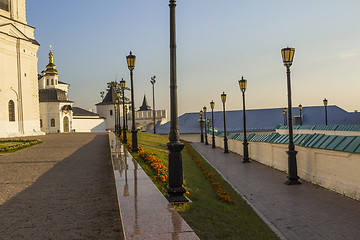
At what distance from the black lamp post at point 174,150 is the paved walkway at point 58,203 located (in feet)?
4.29

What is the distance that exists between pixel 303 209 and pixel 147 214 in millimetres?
5237

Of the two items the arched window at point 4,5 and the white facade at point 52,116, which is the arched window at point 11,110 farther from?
the white facade at point 52,116

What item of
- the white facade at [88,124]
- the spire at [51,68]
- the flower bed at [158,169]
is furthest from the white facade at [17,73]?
the flower bed at [158,169]

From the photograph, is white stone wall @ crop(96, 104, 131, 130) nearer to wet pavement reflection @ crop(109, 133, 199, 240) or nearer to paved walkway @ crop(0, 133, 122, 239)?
paved walkway @ crop(0, 133, 122, 239)

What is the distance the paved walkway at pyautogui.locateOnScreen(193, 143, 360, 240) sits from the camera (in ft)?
22.8

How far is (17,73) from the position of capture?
140 ft

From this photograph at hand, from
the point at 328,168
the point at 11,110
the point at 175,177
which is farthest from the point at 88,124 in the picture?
the point at 175,177

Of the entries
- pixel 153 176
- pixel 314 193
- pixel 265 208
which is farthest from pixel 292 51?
pixel 153 176

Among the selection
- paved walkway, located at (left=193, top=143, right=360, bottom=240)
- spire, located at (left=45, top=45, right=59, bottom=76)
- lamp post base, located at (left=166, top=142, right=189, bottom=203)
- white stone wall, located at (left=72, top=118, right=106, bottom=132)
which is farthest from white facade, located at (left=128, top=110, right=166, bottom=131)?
lamp post base, located at (left=166, top=142, right=189, bottom=203)

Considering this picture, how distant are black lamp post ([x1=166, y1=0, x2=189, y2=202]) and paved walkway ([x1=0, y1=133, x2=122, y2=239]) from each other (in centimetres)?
131

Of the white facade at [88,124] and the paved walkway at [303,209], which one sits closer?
the paved walkway at [303,209]

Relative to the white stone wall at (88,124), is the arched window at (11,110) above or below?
above

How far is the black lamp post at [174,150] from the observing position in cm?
733

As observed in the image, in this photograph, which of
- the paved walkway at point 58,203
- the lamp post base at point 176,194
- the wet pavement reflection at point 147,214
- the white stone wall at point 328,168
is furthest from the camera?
the white stone wall at point 328,168
